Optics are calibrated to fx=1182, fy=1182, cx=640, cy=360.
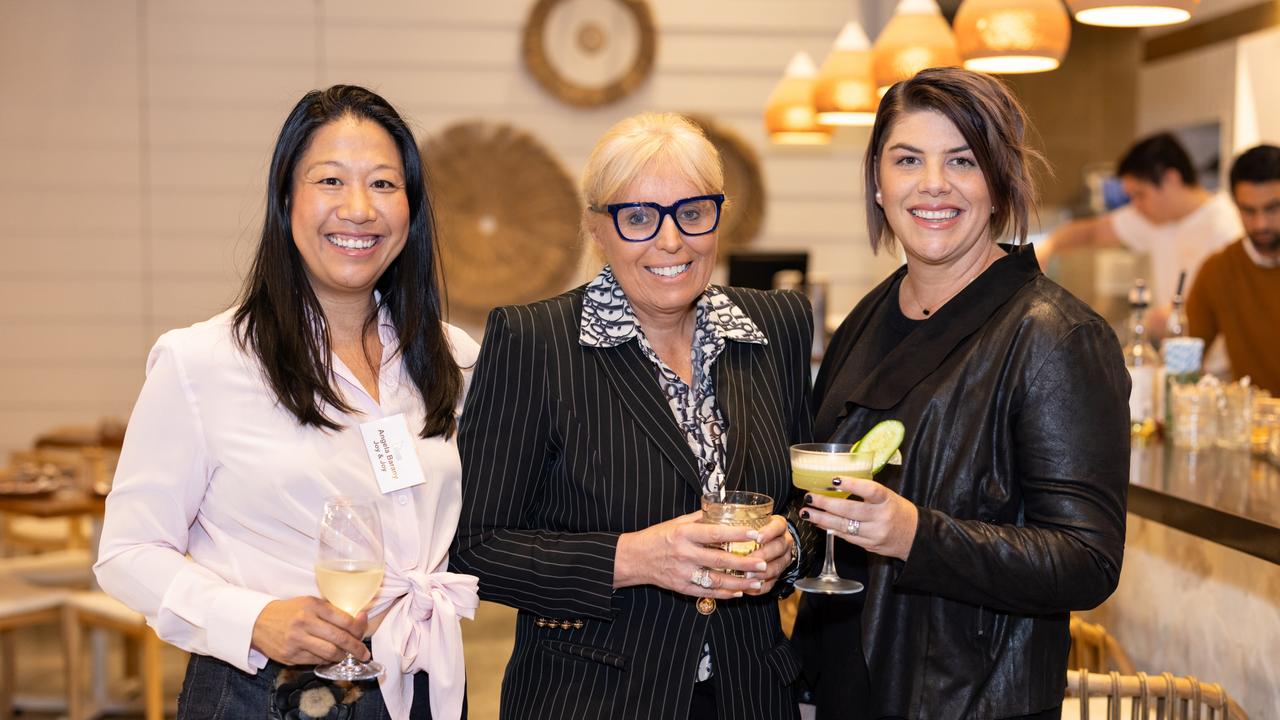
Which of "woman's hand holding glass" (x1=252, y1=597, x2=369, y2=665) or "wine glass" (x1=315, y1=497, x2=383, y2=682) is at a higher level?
"wine glass" (x1=315, y1=497, x2=383, y2=682)

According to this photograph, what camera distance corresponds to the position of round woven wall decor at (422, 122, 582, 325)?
7516mm

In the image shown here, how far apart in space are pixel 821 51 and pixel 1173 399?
4627 millimetres

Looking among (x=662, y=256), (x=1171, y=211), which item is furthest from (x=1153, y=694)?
(x=1171, y=211)

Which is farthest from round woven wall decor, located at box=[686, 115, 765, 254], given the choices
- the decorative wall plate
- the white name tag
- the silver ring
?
the silver ring

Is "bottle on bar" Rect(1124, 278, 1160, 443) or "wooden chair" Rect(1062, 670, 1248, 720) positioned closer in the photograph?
"wooden chair" Rect(1062, 670, 1248, 720)

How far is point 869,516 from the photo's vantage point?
67.7 inches

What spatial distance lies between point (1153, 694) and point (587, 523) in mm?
1200

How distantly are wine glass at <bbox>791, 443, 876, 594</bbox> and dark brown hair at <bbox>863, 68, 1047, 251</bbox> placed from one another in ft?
1.64

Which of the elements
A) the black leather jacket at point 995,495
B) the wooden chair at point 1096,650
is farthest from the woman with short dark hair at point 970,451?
the wooden chair at point 1096,650

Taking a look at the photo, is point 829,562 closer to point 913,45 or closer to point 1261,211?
point 913,45

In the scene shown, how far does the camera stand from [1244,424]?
3502 mm

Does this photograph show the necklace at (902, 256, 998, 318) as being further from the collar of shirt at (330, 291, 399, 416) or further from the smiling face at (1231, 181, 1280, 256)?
the smiling face at (1231, 181, 1280, 256)

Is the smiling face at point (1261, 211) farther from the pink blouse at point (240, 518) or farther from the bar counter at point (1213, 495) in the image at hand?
the pink blouse at point (240, 518)

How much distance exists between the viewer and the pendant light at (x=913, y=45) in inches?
153
